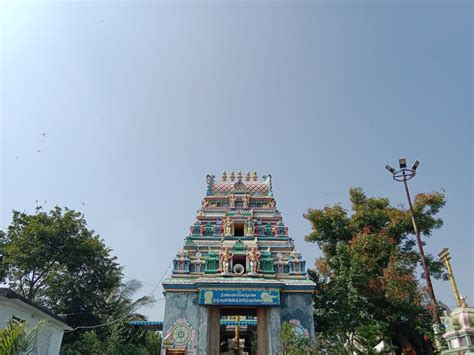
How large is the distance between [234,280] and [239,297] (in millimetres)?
836

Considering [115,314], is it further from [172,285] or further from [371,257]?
[371,257]

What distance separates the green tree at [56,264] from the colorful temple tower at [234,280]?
9627mm

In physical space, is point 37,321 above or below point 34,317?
below

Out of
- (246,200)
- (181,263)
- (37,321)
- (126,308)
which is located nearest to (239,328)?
(126,308)

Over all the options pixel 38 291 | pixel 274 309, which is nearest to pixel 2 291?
pixel 274 309

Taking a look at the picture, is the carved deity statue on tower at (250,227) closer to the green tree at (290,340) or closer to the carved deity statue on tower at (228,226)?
the carved deity statue on tower at (228,226)

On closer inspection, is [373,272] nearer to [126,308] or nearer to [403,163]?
[403,163]

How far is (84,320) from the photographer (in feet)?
79.8

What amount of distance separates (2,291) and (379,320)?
17.1 metres

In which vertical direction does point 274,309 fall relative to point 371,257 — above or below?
below

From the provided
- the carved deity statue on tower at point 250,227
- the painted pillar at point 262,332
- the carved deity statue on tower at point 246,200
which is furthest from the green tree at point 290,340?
the carved deity statue on tower at point 246,200

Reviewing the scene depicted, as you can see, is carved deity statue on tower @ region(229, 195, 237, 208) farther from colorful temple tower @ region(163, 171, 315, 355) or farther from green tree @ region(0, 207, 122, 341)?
green tree @ region(0, 207, 122, 341)

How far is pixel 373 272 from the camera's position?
19594 mm

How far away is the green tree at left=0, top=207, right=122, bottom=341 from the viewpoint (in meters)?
23.8
